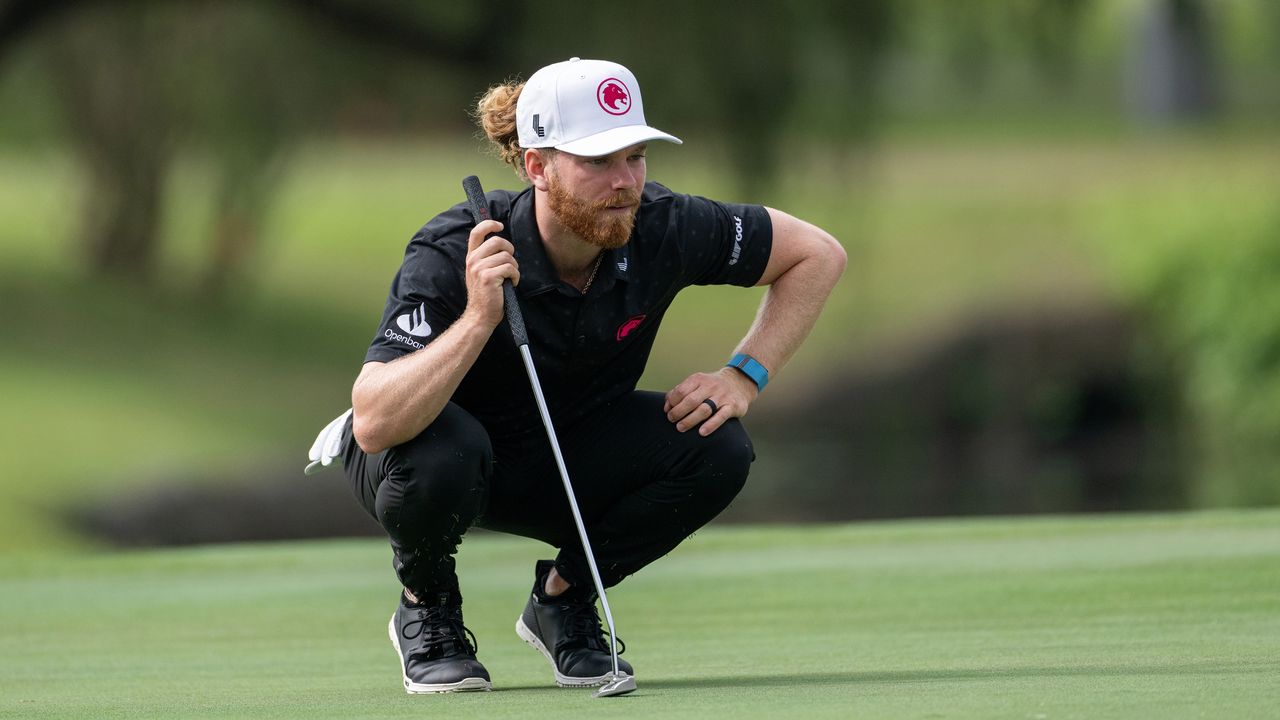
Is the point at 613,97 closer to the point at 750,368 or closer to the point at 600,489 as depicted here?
the point at 750,368

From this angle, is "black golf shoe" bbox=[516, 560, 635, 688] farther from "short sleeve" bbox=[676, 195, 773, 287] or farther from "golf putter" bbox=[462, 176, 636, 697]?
"short sleeve" bbox=[676, 195, 773, 287]

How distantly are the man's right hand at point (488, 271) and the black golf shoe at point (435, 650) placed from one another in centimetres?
56

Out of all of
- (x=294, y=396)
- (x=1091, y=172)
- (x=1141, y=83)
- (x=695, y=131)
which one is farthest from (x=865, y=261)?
(x=1141, y=83)

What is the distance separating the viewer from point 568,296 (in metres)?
3.14

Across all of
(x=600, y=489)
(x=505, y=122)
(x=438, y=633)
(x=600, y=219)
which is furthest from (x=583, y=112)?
(x=438, y=633)

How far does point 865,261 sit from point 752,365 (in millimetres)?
10079

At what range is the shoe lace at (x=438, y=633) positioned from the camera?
123 inches

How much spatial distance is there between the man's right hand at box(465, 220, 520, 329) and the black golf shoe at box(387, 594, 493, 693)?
0.56 metres

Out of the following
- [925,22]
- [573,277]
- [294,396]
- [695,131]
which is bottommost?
[294,396]

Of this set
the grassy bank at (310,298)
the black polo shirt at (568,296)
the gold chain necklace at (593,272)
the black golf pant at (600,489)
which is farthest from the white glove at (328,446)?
the grassy bank at (310,298)

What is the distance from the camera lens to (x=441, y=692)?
2994mm

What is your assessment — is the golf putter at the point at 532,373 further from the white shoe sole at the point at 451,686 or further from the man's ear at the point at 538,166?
the white shoe sole at the point at 451,686

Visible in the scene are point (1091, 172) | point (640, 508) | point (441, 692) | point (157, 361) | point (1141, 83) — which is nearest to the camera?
point (441, 692)

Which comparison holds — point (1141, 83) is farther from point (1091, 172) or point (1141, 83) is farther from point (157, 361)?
point (157, 361)
